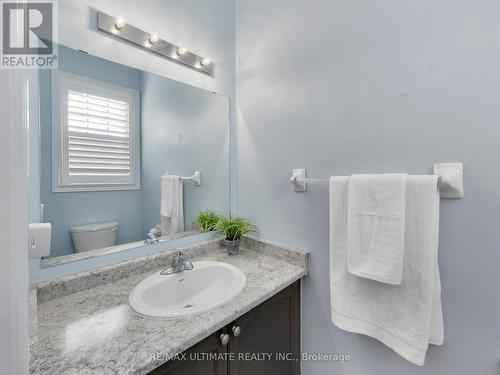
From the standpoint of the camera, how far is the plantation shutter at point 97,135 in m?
0.94

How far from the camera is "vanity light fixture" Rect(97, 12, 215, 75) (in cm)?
97

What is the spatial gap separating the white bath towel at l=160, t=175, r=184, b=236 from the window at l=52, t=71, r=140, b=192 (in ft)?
0.49

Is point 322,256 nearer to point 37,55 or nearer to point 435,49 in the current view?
point 435,49

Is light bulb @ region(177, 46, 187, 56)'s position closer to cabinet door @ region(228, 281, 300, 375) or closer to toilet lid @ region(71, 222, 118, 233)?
toilet lid @ region(71, 222, 118, 233)

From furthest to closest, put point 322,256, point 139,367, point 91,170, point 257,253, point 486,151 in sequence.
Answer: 1. point 257,253
2. point 322,256
3. point 91,170
4. point 486,151
5. point 139,367

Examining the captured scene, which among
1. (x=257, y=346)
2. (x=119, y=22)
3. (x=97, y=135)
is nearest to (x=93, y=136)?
(x=97, y=135)

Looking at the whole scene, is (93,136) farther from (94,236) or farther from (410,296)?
(410,296)

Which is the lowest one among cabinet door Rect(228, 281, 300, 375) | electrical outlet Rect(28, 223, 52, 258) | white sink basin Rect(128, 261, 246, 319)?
cabinet door Rect(228, 281, 300, 375)

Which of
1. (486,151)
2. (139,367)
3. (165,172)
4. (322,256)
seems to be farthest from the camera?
(165,172)

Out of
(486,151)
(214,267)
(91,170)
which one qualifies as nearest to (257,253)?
(214,267)

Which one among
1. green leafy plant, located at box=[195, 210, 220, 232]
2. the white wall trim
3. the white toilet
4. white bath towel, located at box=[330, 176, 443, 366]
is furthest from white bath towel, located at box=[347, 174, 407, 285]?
the white toilet

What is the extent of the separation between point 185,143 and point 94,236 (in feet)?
2.12

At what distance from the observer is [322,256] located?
1.12m

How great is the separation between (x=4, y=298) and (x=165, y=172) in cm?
97
